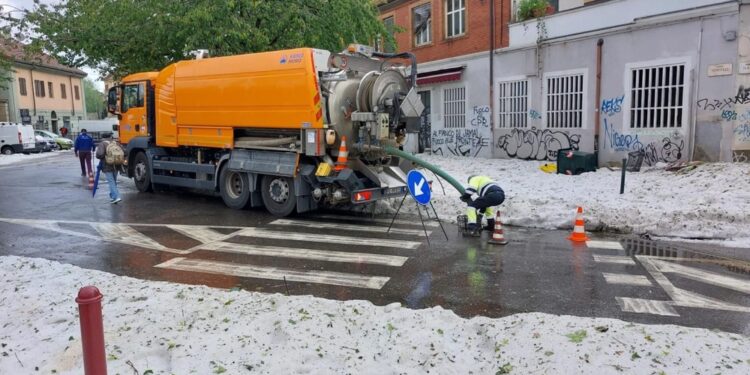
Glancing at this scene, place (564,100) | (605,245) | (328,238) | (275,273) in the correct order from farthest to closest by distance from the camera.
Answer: (564,100), (328,238), (605,245), (275,273)

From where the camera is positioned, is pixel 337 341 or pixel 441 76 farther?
pixel 441 76

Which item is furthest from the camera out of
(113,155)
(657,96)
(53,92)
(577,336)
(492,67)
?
(53,92)

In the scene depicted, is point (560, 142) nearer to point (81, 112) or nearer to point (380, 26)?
point (380, 26)

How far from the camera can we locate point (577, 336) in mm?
4008

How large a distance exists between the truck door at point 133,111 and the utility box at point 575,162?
1069 centimetres

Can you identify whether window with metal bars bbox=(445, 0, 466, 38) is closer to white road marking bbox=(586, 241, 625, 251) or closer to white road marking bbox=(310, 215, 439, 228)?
white road marking bbox=(310, 215, 439, 228)

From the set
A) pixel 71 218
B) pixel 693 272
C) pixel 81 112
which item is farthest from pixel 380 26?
pixel 81 112

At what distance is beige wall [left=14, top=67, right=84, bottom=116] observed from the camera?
46.5 m

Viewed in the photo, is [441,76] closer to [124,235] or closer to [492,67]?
[492,67]

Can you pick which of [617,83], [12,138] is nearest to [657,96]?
[617,83]

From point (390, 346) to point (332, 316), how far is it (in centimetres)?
69

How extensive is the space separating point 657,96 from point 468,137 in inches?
285

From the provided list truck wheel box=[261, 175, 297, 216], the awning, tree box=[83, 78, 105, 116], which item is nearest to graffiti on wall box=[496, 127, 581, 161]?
the awning

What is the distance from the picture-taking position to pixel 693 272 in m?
6.54
